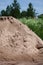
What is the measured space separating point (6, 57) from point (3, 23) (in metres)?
1.68

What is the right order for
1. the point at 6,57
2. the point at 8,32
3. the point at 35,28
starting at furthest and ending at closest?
1. the point at 35,28
2. the point at 8,32
3. the point at 6,57

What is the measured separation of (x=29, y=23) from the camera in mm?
22922

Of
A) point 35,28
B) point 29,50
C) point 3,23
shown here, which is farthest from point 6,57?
point 35,28

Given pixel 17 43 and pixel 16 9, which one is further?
pixel 16 9

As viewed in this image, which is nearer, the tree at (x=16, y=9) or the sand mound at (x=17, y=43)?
the sand mound at (x=17, y=43)

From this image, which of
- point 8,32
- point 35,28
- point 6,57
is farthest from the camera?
point 35,28

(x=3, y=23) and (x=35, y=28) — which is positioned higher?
(x=3, y=23)

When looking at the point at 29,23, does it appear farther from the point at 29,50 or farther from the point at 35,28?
the point at 29,50

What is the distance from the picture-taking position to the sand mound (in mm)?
10727

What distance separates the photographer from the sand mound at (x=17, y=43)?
1073cm

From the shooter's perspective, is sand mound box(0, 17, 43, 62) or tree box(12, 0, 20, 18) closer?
sand mound box(0, 17, 43, 62)

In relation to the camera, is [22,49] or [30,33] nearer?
[22,49]

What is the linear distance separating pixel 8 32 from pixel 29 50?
104cm

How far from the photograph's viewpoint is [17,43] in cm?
1117
